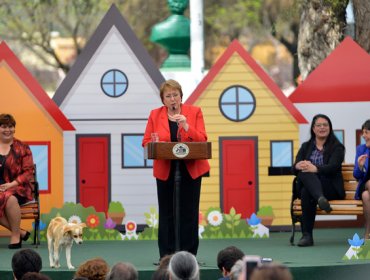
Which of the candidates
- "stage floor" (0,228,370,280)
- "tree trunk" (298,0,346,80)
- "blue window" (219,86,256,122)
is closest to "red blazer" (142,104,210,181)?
"stage floor" (0,228,370,280)

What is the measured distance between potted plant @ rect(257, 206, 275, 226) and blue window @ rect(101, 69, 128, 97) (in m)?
1.99

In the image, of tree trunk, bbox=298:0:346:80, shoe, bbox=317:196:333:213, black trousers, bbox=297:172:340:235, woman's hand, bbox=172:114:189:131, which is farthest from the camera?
tree trunk, bbox=298:0:346:80

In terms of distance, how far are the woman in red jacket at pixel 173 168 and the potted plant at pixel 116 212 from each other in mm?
3489

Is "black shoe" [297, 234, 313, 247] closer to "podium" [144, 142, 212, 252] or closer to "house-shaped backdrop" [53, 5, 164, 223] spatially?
"house-shaped backdrop" [53, 5, 164, 223]

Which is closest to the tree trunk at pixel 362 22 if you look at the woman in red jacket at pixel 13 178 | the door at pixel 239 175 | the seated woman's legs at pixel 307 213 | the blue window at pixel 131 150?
the door at pixel 239 175

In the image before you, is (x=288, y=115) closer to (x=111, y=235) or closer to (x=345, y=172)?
(x=345, y=172)

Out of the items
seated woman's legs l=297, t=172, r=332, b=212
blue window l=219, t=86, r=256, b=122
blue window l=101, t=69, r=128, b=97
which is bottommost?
seated woman's legs l=297, t=172, r=332, b=212

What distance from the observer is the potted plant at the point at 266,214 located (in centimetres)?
1500

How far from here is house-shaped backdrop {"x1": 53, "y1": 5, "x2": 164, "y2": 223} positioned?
15.1 m

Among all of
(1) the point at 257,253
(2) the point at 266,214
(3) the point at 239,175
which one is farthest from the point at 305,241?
(3) the point at 239,175

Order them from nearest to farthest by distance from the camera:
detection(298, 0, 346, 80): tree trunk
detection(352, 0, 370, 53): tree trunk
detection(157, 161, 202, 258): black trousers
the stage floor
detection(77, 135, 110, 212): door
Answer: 1. detection(157, 161, 202, 258): black trousers
2. the stage floor
3. detection(77, 135, 110, 212): door
4. detection(352, 0, 370, 53): tree trunk
5. detection(298, 0, 346, 80): tree trunk

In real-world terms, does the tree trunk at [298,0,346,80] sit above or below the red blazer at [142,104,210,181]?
above

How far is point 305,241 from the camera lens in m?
13.4

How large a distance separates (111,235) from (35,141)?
55.7 inches
